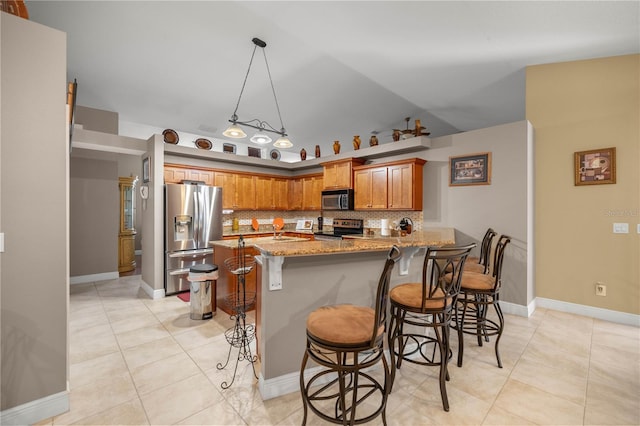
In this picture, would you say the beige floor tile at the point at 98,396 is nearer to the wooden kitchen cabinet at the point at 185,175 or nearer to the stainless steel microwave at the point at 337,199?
the wooden kitchen cabinet at the point at 185,175

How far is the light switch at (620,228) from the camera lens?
3.25 meters

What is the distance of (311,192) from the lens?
6863mm

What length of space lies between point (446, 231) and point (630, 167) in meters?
2.15

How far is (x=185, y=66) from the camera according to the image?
3.73 meters

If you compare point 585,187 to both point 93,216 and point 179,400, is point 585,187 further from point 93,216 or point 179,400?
point 93,216

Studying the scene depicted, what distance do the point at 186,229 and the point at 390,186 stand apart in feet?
12.1

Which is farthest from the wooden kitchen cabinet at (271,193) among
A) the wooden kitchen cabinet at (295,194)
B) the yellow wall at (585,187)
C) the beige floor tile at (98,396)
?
the yellow wall at (585,187)

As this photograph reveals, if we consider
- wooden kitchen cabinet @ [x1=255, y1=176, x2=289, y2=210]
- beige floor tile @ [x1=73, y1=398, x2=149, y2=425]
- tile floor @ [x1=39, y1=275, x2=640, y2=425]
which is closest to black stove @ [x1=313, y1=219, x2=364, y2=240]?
wooden kitchen cabinet @ [x1=255, y1=176, x2=289, y2=210]

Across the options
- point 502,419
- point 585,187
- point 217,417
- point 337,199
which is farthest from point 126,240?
point 585,187

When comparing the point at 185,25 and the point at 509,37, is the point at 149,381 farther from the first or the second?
the point at 509,37

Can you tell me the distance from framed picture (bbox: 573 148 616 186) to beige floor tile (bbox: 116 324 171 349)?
5.42 m

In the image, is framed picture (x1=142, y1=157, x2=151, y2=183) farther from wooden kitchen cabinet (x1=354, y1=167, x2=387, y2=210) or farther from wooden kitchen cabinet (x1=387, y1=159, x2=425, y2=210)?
wooden kitchen cabinet (x1=387, y1=159, x2=425, y2=210)

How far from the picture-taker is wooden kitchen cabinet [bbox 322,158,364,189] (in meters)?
5.74

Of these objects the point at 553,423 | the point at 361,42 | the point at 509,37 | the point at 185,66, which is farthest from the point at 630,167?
the point at 185,66
